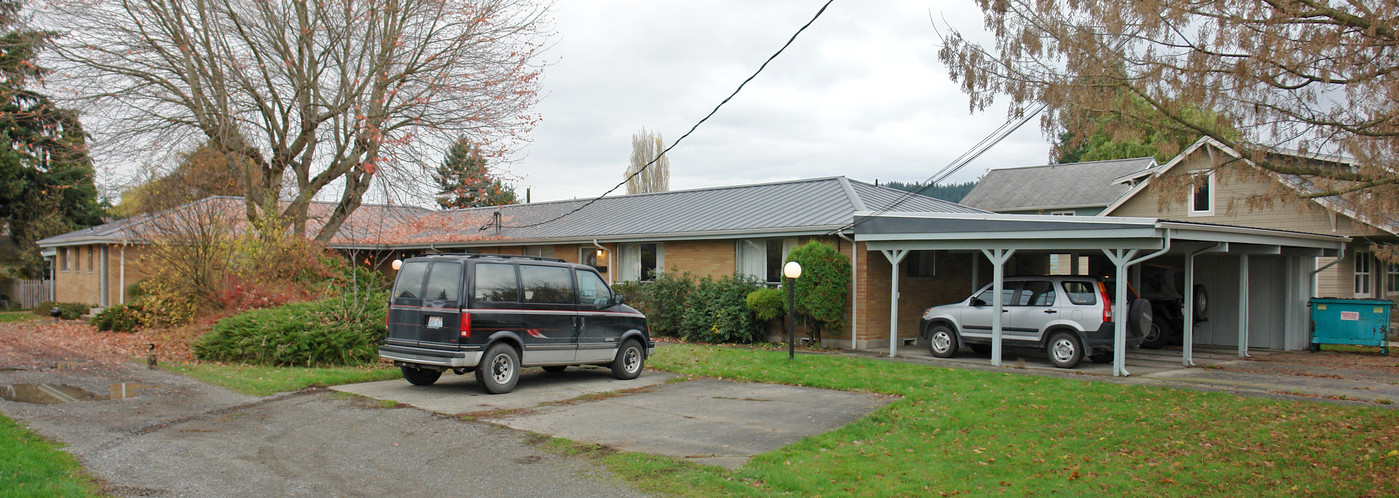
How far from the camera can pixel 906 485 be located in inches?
A: 251

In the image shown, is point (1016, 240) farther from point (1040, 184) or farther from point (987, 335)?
point (1040, 184)

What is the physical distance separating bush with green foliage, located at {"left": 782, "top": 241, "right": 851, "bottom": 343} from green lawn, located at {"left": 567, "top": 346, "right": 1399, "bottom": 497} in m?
5.84

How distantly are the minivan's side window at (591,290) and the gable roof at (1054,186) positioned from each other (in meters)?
24.9

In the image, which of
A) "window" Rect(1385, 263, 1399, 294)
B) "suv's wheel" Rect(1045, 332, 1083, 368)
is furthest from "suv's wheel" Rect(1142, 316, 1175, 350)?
"window" Rect(1385, 263, 1399, 294)

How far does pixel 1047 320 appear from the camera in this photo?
14.4 m

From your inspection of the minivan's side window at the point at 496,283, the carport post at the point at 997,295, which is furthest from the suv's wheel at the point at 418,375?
the carport post at the point at 997,295

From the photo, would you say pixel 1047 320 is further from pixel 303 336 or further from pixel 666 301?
pixel 303 336

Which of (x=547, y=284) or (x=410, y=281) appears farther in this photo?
(x=547, y=284)

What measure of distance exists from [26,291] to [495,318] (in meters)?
33.2

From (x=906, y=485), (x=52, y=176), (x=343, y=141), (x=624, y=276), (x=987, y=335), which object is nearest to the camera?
(x=906, y=485)

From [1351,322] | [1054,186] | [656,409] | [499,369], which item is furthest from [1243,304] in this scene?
[1054,186]

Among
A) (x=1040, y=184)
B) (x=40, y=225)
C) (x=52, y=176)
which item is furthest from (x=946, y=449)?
(x=40, y=225)

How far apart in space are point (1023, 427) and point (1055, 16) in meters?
3.98

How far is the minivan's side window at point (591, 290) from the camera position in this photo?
1225 cm
